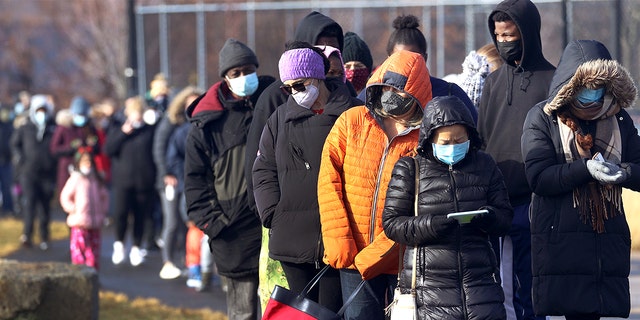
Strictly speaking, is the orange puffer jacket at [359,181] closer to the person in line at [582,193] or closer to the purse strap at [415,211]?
the purse strap at [415,211]

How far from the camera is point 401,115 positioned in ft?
20.8

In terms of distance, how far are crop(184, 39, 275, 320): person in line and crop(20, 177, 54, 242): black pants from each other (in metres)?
8.86

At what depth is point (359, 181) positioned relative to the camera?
6.25m

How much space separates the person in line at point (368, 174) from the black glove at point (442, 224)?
382 mm

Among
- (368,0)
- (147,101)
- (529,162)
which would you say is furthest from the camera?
(368,0)

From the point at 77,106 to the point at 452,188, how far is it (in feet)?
28.7

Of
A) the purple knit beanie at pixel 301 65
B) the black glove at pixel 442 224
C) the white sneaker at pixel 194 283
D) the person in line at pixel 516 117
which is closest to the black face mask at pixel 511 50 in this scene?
the person in line at pixel 516 117

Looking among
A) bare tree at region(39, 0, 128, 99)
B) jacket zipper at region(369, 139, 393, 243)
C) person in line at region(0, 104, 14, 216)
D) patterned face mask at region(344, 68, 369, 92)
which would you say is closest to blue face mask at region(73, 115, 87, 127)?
patterned face mask at region(344, 68, 369, 92)

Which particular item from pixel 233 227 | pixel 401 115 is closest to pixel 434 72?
pixel 233 227

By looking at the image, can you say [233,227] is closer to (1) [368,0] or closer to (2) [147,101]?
(2) [147,101]

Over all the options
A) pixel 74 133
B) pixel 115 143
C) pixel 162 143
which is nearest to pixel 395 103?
pixel 162 143

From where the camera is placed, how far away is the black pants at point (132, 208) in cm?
1476

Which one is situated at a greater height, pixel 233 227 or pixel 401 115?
pixel 401 115

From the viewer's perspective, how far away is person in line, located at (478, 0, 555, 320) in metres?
7.30
